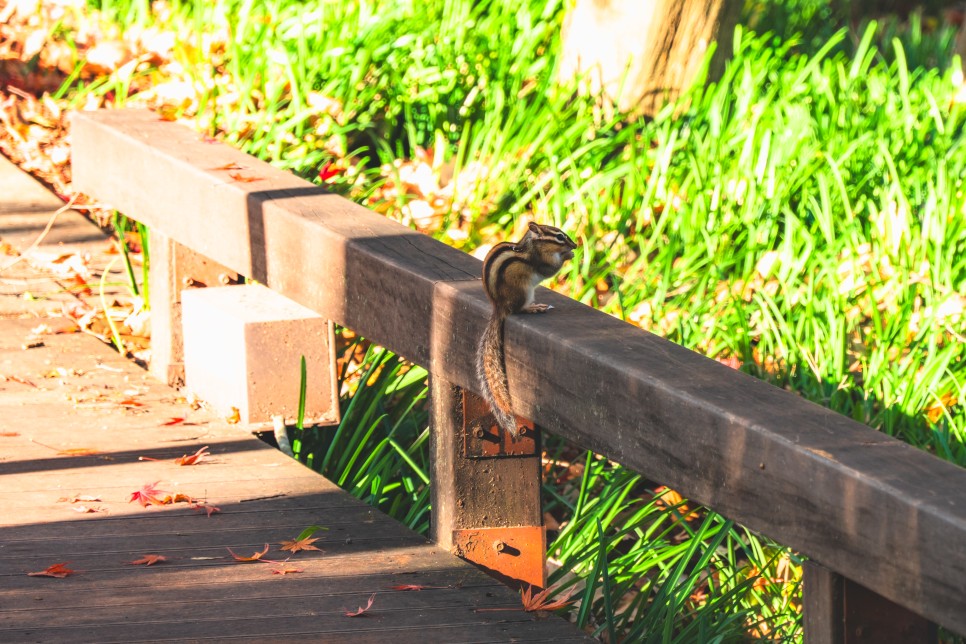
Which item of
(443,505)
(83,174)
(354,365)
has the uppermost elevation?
(83,174)

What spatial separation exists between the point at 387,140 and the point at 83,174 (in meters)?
2.08

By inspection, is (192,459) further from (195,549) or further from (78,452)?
(195,549)

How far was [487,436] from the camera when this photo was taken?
10.8 feet

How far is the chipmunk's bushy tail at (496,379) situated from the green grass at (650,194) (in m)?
0.83

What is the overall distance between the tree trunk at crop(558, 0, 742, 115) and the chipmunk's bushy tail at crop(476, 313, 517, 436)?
419 centimetres

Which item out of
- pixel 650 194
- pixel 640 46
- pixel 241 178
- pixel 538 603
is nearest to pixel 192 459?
pixel 241 178

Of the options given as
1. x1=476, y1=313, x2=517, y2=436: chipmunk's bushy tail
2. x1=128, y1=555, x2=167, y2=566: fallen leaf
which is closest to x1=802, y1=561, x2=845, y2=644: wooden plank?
x1=476, y1=313, x2=517, y2=436: chipmunk's bushy tail

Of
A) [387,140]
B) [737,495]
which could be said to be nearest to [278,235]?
[737,495]

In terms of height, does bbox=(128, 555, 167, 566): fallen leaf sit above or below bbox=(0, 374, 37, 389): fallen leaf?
above

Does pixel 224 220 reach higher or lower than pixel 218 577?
higher

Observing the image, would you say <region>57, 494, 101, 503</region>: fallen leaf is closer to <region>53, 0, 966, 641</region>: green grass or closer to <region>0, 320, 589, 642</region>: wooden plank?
<region>0, 320, 589, 642</region>: wooden plank

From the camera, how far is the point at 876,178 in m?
6.04

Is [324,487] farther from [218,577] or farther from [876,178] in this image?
[876,178]

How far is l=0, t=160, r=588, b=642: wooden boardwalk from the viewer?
2.85m
